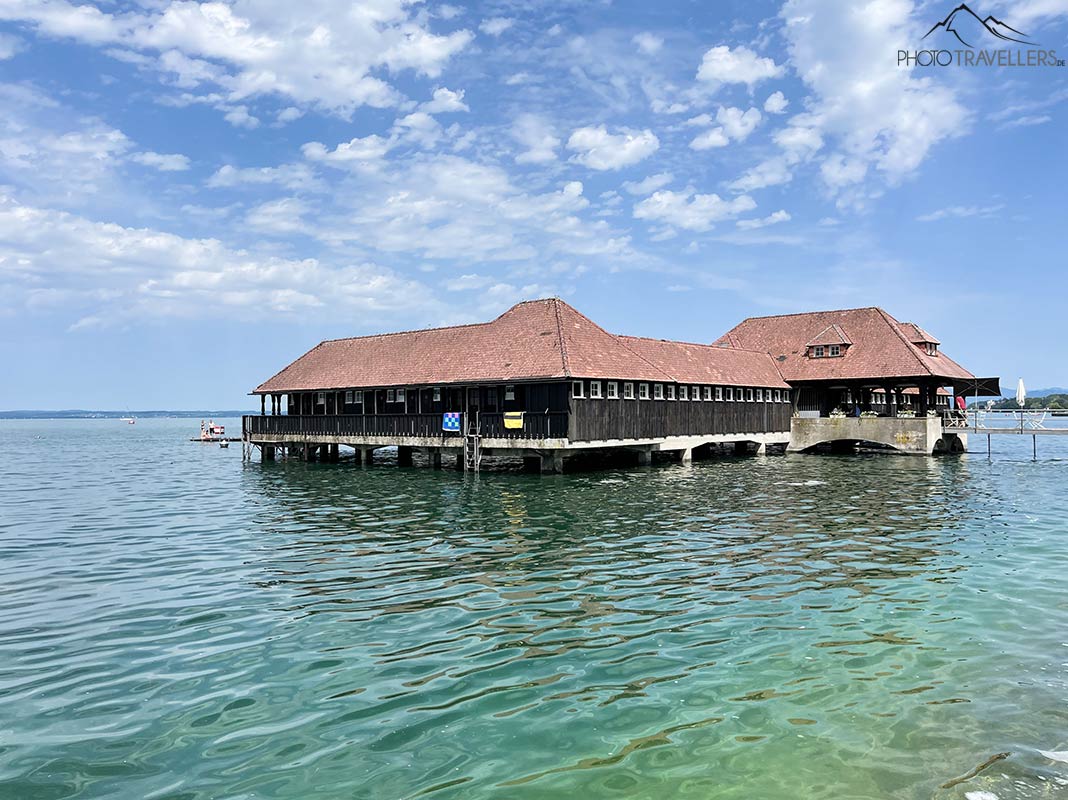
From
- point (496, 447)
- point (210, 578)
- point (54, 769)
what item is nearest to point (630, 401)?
point (496, 447)

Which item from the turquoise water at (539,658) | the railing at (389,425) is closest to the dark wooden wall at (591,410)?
the railing at (389,425)

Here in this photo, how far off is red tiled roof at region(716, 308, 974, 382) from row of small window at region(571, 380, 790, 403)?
3.23m

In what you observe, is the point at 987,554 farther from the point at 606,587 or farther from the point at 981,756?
the point at 981,756

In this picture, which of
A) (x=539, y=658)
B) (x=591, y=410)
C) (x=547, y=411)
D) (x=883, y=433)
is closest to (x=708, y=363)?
(x=883, y=433)

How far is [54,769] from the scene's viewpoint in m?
6.92

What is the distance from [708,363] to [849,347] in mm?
11969

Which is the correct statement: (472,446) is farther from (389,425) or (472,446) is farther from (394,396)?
(394,396)

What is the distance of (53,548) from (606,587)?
45.0ft

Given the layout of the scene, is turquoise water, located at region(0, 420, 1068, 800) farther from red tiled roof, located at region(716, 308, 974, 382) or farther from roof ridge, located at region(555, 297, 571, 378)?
red tiled roof, located at region(716, 308, 974, 382)

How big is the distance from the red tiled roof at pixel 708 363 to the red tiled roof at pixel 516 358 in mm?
92

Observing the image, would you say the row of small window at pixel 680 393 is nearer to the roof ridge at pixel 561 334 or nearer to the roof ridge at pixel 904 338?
the roof ridge at pixel 561 334

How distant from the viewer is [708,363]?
149ft

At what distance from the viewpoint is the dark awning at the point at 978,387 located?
2045 inches

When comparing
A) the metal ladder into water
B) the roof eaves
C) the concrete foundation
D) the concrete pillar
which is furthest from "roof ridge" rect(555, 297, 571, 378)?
the concrete foundation
